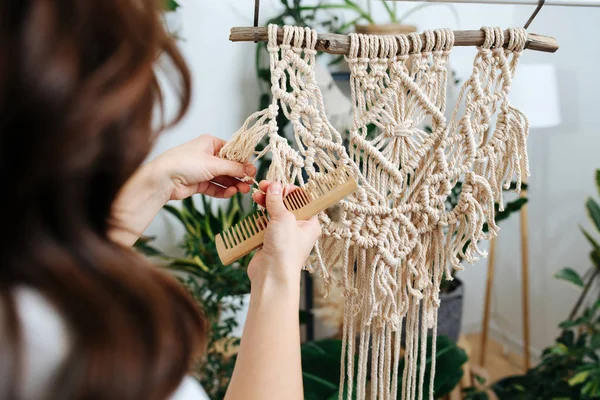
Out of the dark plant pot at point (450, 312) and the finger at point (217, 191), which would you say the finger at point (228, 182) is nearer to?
the finger at point (217, 191)

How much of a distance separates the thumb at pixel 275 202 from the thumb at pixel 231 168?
0.10 m

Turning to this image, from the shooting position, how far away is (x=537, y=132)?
1.83 metres

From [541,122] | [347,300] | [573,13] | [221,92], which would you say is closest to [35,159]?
[347,300]

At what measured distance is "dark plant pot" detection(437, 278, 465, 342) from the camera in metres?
1.50

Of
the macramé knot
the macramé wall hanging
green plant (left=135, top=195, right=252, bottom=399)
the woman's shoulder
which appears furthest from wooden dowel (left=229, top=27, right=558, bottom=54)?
green plant (left=135, top=195, right=252, bottom=399)

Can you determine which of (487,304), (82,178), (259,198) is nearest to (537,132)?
(487,304)

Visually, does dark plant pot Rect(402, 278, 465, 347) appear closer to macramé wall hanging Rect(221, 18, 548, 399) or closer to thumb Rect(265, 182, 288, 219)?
macramé wall hanging Rect(221, 18, 548, 399)

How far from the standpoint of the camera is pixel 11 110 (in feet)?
1.05

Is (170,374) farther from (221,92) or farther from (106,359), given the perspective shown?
(221,92)

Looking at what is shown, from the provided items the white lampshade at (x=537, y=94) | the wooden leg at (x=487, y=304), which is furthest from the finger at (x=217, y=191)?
the wooden leg at (x=487, y=304)

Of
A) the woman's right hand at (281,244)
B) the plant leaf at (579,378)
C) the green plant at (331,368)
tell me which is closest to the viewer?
the woman's right hand at (281,244)

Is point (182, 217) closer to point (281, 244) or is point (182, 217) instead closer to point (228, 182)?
point (228, 182)

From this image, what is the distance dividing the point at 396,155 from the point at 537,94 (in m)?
0.97

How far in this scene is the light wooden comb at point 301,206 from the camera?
66 centimetres
